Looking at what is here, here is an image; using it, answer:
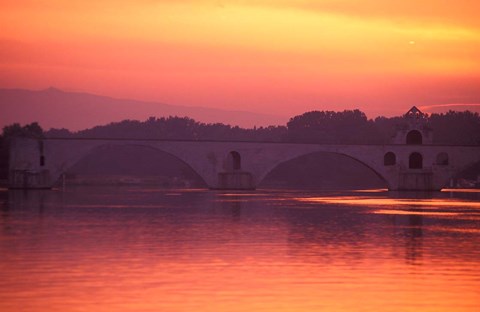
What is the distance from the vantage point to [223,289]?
20.6m

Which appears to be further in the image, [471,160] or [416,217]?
[471,160]

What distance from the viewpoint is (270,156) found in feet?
345

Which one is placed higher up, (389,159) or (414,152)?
(414,152)

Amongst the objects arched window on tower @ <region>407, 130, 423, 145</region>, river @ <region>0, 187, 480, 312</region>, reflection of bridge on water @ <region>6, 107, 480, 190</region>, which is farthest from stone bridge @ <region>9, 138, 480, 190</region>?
river @ <region>0, 187, 480, 312</region>

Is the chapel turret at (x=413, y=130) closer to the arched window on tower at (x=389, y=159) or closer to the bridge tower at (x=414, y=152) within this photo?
the bridge tower at (x=414, y=152)

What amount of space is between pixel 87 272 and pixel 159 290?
3230mm

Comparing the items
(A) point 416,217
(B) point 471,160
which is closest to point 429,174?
(B) point 471,160

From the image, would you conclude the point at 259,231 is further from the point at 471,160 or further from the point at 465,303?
the point at 471,160

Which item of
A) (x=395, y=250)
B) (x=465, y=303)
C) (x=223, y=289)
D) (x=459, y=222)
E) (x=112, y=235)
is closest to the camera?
(x=465, y=303)

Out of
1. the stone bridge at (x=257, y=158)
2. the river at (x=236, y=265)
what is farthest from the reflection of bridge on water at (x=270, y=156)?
the river at (x=236, y=265)

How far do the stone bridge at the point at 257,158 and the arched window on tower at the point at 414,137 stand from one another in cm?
35

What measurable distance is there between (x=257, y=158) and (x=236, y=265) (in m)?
79.6

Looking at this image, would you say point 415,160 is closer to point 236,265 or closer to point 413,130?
point 413,130

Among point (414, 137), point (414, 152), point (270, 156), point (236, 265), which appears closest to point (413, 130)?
point (414, 137)
